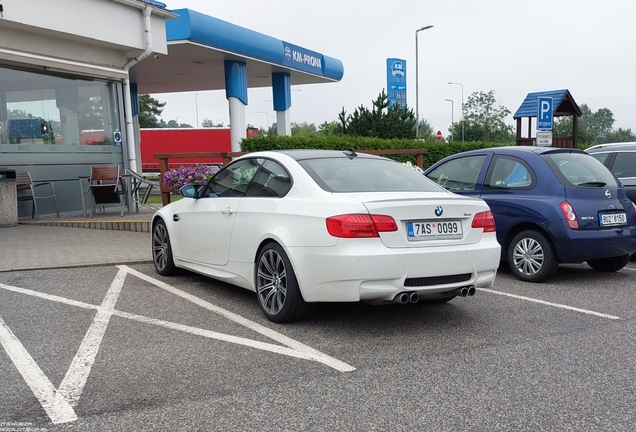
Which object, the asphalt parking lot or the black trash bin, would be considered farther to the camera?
the black trash bin

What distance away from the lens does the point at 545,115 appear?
1400cm

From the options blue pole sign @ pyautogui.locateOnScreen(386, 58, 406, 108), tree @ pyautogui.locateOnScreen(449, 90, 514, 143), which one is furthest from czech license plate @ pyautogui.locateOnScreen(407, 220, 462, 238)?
tree @ pyautogui.locateOnScreen(449, 90, 514, 143)

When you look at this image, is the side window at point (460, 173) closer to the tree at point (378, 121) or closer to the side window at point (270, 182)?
the side window at point (270, 182)

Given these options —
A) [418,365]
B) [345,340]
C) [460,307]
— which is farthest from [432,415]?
[460,307]

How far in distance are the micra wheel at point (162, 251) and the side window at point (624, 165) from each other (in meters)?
6.40

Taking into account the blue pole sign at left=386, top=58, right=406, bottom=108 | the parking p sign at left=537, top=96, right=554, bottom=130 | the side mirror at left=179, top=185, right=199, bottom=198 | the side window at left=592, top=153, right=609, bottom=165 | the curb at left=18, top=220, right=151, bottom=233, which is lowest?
the curb at left=18, top=220, right=151, bottom=233

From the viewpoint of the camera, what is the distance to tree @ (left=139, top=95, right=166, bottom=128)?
90.3 m

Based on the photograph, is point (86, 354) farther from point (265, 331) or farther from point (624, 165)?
point (624, 165)

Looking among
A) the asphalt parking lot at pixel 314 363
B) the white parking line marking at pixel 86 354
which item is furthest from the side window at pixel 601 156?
the white parking line marking at pixel 86 354

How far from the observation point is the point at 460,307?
5.88m

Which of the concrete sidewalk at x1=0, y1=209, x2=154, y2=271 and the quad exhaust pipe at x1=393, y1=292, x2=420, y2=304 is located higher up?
the quad exhaust pipe at x1=393, y1=292, x2=420, y2=304

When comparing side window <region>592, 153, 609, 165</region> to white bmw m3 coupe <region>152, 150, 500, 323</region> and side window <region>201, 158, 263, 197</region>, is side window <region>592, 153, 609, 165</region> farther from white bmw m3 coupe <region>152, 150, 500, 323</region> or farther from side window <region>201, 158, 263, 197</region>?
side window <region>201, 158, 263, 197</region>

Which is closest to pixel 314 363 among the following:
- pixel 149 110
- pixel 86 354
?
pixel 86 354

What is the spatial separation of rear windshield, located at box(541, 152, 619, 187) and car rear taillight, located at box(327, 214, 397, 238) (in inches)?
132
